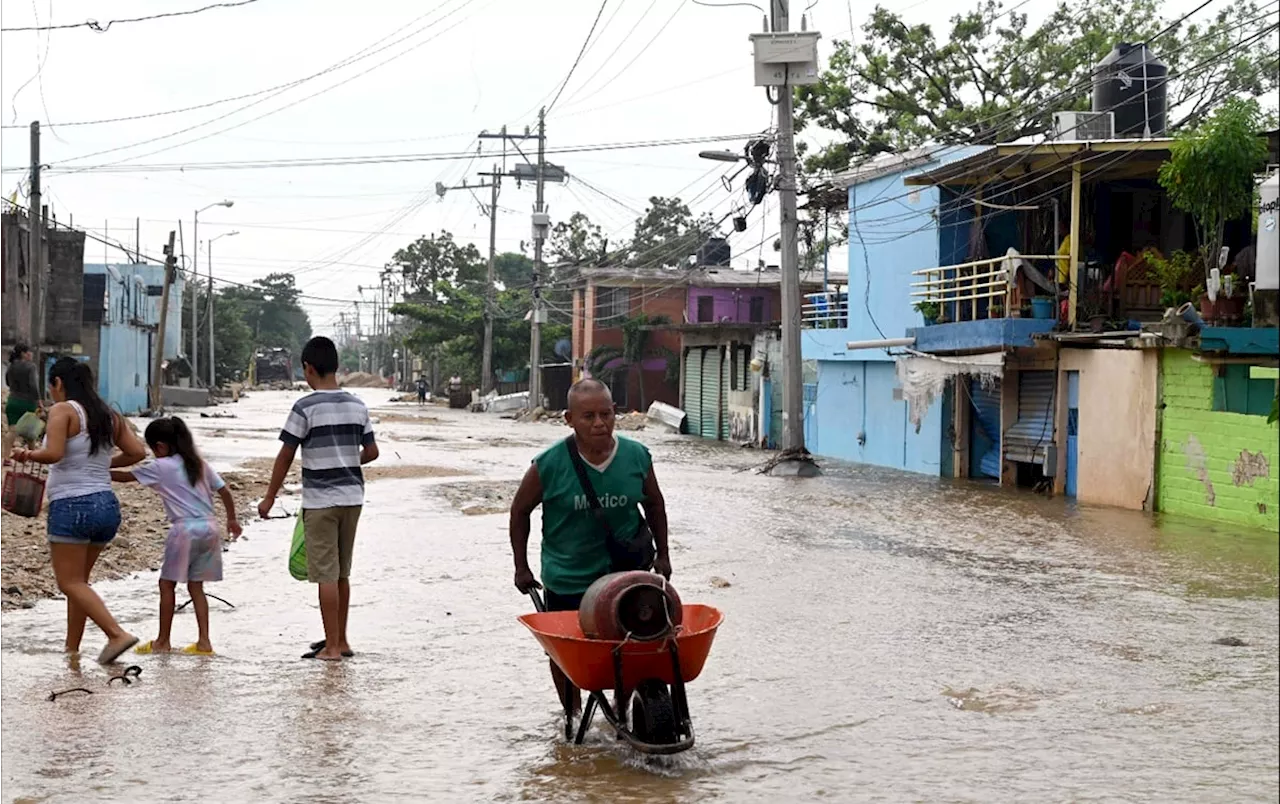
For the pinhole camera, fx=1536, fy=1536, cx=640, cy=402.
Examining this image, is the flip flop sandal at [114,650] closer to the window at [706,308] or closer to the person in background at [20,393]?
the person in background at [20,393]

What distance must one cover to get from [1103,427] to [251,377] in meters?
84.3

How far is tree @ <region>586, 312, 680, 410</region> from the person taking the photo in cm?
5491

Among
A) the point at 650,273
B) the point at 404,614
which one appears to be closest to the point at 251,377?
the point at 650,273

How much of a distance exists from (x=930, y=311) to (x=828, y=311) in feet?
28.4

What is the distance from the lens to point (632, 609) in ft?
19.6

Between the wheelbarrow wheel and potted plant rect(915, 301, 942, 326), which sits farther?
potted plant rect(915, 301, 942, 326)

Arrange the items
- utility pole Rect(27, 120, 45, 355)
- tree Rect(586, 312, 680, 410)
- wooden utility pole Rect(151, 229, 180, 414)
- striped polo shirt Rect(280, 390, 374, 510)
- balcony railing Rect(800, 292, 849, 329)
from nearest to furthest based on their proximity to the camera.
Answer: striped polo shirt Rect(280, 390, 374, 510) < utility pole Rect(27, 120, 45, 355) < balcony railing Rect(800, 292, 849, 329) < wooden utility pole Rect(151, 229, 180, 414) < tree Rect(586, 312, 680, 410)

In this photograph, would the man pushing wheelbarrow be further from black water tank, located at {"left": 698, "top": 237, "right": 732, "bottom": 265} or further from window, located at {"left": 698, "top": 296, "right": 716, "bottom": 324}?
black water tank, located at {"left": 698, "top": 237, "right": 732, "bottom": 265}

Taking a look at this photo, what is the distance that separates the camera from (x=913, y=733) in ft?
22.8

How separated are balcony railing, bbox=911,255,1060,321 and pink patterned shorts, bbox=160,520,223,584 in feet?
52.5

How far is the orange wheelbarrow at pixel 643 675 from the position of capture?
598cm

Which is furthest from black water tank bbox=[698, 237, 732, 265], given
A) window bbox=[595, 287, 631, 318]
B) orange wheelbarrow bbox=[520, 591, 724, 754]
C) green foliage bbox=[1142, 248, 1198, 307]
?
orange wheelbarrow bbox=[520, 591, 724, 754]

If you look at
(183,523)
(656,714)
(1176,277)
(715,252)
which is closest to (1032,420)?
(1176,277)

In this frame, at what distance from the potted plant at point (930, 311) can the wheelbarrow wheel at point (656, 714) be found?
21.2 metres
